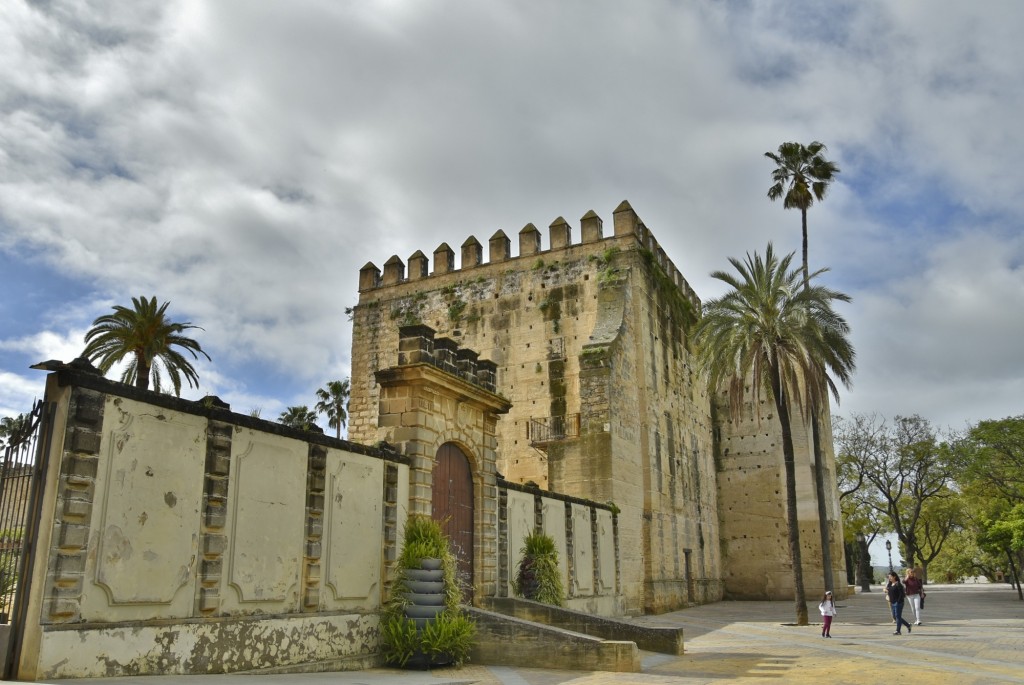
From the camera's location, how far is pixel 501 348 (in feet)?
99.6

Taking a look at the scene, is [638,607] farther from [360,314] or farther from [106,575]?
[106,575]

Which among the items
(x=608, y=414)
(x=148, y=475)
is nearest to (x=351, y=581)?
(x=148, y=475)

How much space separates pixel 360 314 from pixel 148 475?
2572 centimetres

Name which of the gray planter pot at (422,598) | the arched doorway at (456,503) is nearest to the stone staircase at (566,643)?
the gray planter pot at (422,598)

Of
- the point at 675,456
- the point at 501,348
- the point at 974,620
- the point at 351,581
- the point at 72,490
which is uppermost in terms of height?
the point at 501,348

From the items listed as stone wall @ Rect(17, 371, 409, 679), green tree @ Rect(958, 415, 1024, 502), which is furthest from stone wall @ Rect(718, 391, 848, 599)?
stone wall @ Rect(17, 371, 409, 679)

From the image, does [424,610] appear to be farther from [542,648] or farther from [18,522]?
[18,522]

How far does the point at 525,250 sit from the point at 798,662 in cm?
2071

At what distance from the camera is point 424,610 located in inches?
480

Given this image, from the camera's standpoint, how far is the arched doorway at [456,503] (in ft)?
46.6

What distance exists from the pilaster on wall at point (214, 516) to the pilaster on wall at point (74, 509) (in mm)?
1616

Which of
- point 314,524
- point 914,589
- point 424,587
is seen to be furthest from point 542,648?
point 914,589

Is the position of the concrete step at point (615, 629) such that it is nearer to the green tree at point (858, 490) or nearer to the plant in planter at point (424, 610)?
the plant in planter at point (424, 610)

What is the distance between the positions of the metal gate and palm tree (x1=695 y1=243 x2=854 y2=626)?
61.2 feet
